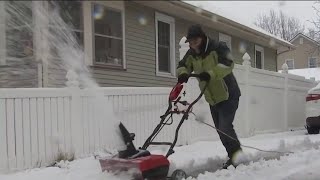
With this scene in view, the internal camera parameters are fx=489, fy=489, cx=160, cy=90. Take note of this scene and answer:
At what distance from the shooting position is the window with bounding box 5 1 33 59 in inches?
416

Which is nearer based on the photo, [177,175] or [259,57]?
[177,175]

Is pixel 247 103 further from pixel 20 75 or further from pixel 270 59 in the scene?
pixel 270 59

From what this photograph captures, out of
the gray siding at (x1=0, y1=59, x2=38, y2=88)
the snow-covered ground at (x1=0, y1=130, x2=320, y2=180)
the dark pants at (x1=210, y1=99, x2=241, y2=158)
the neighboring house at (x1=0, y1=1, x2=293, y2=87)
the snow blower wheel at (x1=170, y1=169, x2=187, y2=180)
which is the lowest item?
the snow-covered ground at (x1=0, y1=130, x2=320, y2=180)

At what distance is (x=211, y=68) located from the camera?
6066mm

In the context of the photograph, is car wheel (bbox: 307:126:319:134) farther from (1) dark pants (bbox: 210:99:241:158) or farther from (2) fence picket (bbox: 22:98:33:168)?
(2) fence picket (bbox: 22:98:33:168)

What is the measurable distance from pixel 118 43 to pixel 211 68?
6718 millimetres

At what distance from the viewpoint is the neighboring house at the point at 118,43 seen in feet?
34.3

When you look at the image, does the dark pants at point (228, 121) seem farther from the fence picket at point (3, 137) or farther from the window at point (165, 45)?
the window at point (165, 45)

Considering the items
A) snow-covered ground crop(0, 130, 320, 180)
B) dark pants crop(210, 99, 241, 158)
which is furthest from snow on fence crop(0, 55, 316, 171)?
dark pants crop(210, 99, 241, 158)

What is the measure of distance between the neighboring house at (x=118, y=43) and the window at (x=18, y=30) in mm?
25

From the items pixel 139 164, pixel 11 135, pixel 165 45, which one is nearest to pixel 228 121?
pixel 139 164

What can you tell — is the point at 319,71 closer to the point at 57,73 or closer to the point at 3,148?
the point at 57,73

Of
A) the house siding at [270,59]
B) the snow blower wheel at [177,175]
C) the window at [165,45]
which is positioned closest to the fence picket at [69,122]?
the snow blower wheel at [177,175]

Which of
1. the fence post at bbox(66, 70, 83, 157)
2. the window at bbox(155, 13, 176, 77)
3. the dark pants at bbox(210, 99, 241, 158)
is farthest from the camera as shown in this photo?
the window at bbox(155, 13, 176, 77)
